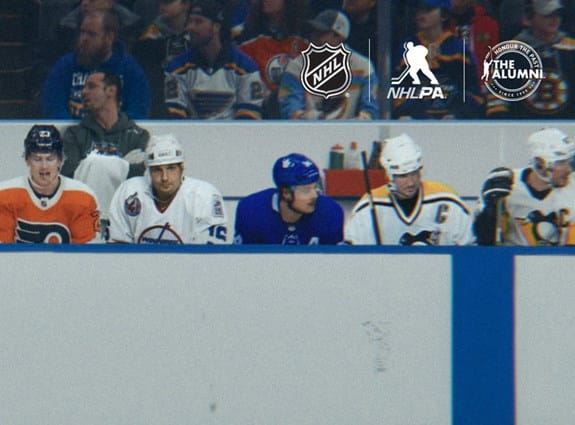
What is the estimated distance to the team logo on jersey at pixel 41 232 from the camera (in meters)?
6.15

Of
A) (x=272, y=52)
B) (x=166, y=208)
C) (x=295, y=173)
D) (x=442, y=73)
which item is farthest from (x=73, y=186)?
(x=442, y=73)

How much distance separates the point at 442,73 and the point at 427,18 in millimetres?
383

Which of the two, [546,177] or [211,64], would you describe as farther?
[211,64]

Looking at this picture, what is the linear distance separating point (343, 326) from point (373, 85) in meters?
4.43

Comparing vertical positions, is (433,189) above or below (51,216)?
above

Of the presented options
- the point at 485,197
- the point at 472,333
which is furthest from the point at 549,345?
the point at 485,197

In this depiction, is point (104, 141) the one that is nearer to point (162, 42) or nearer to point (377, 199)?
point (162, 42)

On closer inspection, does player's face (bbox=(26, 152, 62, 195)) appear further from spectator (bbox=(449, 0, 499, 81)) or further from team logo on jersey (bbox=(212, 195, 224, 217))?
spectator (bbox=(449, 0, 499, 81))

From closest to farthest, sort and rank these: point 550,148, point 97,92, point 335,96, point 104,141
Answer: point 550,148, point 104,141, point 97,92, point 335,96

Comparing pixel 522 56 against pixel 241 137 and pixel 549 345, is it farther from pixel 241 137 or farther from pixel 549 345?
pixel 549 345

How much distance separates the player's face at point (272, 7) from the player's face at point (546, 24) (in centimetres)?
152

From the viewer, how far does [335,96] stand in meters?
8.38

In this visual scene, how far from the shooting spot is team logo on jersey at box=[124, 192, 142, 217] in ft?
21.3

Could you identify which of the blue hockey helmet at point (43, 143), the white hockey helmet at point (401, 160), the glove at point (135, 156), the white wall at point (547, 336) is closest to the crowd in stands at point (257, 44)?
the glove at point (135, 156)
